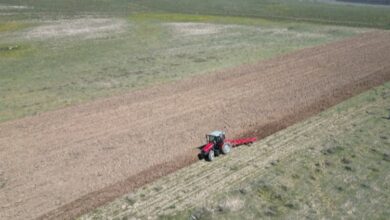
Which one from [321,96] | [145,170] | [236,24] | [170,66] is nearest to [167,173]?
[145,170]

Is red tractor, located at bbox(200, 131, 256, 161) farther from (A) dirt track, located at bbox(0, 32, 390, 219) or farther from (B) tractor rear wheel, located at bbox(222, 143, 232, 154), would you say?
(A) dirt track, located at bbox(0, 32, 390, 219)

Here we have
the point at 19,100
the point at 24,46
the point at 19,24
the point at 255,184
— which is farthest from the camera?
the point at 19,24

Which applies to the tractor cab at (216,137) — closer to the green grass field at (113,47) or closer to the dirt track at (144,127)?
the dirt track at (144,127)

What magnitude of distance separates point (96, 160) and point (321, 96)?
17.5 meters

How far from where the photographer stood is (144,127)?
28.0 meters

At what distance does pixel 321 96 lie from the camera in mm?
33594

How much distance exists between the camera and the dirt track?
2108 cm

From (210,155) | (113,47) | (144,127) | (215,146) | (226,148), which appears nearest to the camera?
(210,155)

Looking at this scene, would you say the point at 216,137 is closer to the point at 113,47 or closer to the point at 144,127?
the point at 144,127

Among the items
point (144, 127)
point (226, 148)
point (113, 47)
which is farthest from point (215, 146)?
point (113, 47)

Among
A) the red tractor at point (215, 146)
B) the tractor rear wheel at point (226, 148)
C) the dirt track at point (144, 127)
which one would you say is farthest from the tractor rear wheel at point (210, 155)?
the dirt track at point (144, 127)

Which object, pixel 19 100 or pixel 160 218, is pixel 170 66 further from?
pixel 160 218

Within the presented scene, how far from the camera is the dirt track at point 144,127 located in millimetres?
21078

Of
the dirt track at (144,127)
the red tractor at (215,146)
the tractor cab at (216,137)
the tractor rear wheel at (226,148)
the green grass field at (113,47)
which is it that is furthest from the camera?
the green grass field at (113,47)
